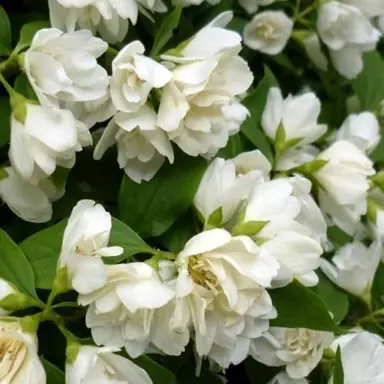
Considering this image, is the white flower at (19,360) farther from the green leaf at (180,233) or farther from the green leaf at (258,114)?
the green leaf at (258,114)

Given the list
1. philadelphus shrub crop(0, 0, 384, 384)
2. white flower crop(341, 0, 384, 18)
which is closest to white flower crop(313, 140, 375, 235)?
philadelphus shrub crop(0, 0, 384, 384)

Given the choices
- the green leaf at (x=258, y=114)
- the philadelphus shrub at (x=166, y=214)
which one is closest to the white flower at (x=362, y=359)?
the philadelphus shrub at (x=166, y=214)

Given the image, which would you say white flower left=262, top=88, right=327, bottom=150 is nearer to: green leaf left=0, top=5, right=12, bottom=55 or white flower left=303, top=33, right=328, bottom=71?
white flower left=303, top=33, right=328, bottom=71

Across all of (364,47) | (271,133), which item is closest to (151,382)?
(271,133)

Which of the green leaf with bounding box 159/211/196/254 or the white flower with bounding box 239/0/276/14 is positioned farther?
the white flower with bounding box 239/0/276/14

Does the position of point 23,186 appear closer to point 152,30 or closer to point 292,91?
point 152,30

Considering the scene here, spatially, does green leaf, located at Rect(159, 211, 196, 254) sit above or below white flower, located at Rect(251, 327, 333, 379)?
above

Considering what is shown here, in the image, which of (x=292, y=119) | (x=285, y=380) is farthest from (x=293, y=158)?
(x=285, y=380)
